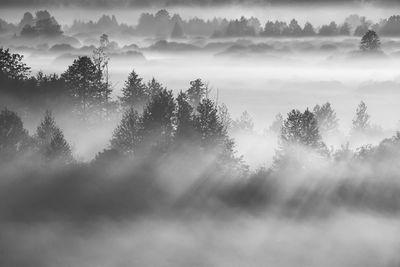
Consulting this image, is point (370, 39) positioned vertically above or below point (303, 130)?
above

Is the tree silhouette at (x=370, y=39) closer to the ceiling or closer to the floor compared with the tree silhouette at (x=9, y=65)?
closer to the ceiling

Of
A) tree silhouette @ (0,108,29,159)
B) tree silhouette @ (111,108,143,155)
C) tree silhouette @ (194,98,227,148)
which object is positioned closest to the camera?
tree silhouette @ (0,108,29,159)

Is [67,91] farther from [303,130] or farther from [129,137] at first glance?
[303,130]

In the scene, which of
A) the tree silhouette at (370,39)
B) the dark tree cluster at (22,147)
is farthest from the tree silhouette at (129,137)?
the tree silhouette at (370,39)

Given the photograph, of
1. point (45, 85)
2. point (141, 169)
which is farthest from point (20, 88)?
point (141, 169)

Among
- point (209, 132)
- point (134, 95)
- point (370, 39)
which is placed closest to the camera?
point (209, 132)

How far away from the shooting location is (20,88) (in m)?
88.4

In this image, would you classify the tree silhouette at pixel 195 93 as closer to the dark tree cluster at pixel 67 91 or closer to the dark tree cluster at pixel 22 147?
the dark tree cluster at pixel 67 91

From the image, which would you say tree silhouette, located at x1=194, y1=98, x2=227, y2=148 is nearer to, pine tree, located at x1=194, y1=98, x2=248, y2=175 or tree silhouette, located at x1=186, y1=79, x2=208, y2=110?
pine tree, located at x1=194, y1=98, x2=248, y2=175

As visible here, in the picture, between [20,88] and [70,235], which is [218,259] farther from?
[20,88]

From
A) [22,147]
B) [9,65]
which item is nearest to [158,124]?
[22,147]

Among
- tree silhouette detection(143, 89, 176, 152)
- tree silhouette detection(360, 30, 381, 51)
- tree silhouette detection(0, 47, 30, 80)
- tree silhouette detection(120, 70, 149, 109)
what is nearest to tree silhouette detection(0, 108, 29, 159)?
tree silhouette detection(143, 89, 176, 152)

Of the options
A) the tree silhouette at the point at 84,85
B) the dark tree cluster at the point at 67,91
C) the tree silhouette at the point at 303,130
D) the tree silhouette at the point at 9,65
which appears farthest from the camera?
the tree silhouette at the point at 9,65

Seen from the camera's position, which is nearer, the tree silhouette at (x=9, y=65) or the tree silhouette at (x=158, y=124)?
the tree silhouette at (x=158, y=124)
